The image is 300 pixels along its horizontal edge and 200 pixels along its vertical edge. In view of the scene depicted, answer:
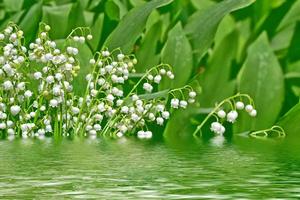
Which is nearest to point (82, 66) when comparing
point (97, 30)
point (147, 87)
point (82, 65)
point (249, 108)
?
point (82, 65)

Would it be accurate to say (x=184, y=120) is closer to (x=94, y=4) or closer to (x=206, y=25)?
(x=206, y=25)

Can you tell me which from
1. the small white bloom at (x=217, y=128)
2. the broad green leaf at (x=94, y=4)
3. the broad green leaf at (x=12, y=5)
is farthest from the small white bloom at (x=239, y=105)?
the broad green leaf at (x=12, y=5)

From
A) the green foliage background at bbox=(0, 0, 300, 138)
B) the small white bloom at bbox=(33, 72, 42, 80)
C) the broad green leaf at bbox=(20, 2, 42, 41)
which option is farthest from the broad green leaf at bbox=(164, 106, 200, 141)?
the broad green leaf at bbox=(20, 2, 42, 41)

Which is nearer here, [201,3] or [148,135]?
[148,135]

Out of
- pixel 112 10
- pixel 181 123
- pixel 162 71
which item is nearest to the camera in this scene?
pixel 162 71

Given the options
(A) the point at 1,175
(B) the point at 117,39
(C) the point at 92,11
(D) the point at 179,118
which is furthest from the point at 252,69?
(A) the point at 1,175

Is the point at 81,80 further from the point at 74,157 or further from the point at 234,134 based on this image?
the point at 74,157
